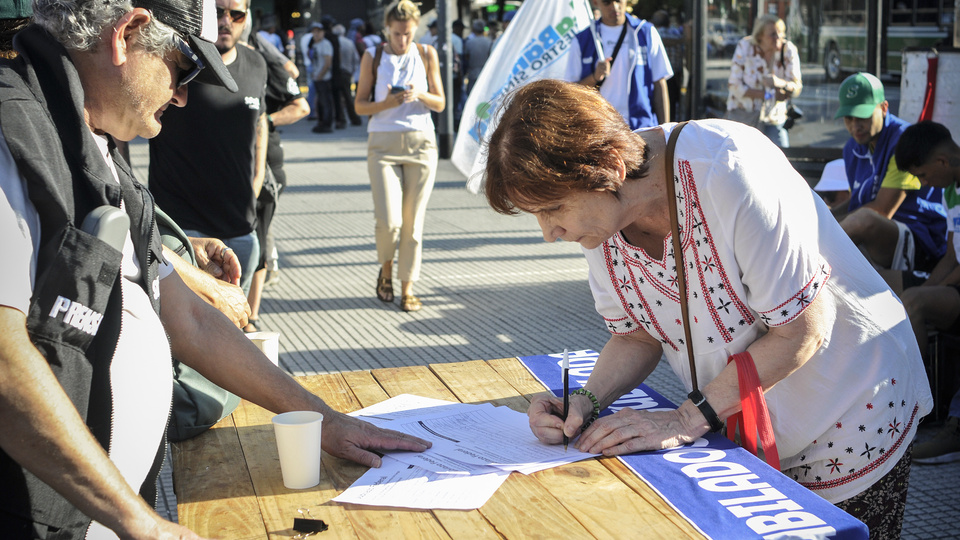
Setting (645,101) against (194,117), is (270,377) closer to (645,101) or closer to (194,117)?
(194,117)

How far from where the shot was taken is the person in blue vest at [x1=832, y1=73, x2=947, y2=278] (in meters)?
4.89

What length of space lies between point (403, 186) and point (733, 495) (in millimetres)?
5092

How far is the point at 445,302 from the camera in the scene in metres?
6.78

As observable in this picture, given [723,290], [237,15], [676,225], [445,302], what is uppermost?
[237,15]

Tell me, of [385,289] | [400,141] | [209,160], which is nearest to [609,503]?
[209,160]

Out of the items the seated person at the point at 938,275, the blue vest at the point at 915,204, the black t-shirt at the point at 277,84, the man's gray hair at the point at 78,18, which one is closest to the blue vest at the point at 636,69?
the blue vest at the point at 915,204

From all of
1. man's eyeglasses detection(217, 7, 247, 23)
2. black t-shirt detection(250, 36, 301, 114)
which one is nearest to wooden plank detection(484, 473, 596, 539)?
man's eyeglasses detection(217, 7, 247, 23)

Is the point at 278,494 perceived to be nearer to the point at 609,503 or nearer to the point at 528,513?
the point at 528,513

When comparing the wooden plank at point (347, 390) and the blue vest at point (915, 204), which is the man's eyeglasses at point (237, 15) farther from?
the blue vest at point (915, 204)

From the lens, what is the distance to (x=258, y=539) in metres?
1.67

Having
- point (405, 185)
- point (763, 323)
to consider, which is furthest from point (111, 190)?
point (405, 185)

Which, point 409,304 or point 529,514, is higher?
point 529,514

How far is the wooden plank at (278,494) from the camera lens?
1.72 m

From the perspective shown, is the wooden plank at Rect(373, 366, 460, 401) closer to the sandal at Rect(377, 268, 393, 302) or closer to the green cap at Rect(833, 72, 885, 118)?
the green cap at Rect(833, 72, 885, 118)
